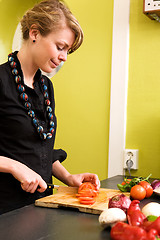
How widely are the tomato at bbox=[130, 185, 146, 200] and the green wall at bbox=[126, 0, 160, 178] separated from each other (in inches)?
32.2

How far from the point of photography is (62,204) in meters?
1.11

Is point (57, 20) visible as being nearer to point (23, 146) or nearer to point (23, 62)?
point (23, 62)

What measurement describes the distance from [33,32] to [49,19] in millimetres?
84

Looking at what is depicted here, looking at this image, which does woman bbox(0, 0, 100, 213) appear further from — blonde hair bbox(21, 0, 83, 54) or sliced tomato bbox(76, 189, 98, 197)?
sliced tomato bbox(76, 189, 98, 197)

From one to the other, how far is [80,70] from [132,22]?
1.52ft

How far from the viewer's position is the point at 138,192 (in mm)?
1235

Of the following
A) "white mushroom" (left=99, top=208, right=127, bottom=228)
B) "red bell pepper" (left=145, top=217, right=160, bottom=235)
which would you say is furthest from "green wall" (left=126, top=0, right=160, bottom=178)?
"red bell pepper" (left=145, top=217, right=160, bottom=235)

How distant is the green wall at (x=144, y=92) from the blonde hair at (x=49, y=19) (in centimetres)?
78

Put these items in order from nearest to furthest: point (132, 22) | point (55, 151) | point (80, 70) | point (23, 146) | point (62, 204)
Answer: point (62, 204) → point (23, 146) → point (55, 151) → point (132, 22) → point (80, 70)

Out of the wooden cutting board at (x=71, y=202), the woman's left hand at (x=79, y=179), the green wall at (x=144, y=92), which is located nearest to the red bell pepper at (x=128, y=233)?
the wooden cutting board at (x=71, y=202)

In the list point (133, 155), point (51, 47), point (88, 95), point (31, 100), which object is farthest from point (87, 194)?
point (88, 95)

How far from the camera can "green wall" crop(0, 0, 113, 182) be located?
2230mm

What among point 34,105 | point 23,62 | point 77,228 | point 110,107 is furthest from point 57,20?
point 110,107

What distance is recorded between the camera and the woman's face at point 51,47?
133 centimetres
